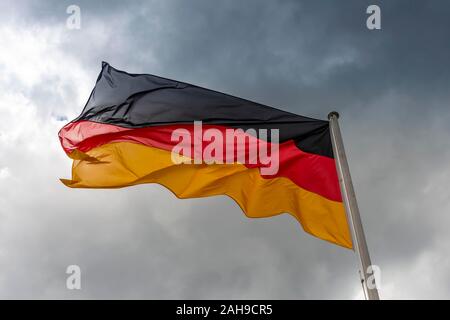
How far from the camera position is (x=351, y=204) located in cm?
891

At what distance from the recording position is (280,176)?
414 inches

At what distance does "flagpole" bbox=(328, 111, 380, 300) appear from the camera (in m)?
7.98

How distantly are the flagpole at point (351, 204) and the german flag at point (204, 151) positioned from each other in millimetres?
577

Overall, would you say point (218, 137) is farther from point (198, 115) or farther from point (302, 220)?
point (302, 220)

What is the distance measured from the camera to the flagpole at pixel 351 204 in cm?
798

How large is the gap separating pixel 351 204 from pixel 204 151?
3.84 m

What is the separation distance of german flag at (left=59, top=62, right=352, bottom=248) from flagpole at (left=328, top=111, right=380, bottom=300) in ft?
1.89

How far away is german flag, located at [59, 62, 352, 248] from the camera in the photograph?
1028 centimetres

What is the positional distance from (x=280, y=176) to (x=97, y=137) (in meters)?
4.67

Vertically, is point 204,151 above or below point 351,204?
above

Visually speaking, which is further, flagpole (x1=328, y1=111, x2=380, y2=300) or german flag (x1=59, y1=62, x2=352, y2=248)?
german flag (x1=59, y1=62, x2=352, y2=248)

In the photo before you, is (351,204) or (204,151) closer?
(351,204)

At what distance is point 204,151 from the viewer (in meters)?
11.1
